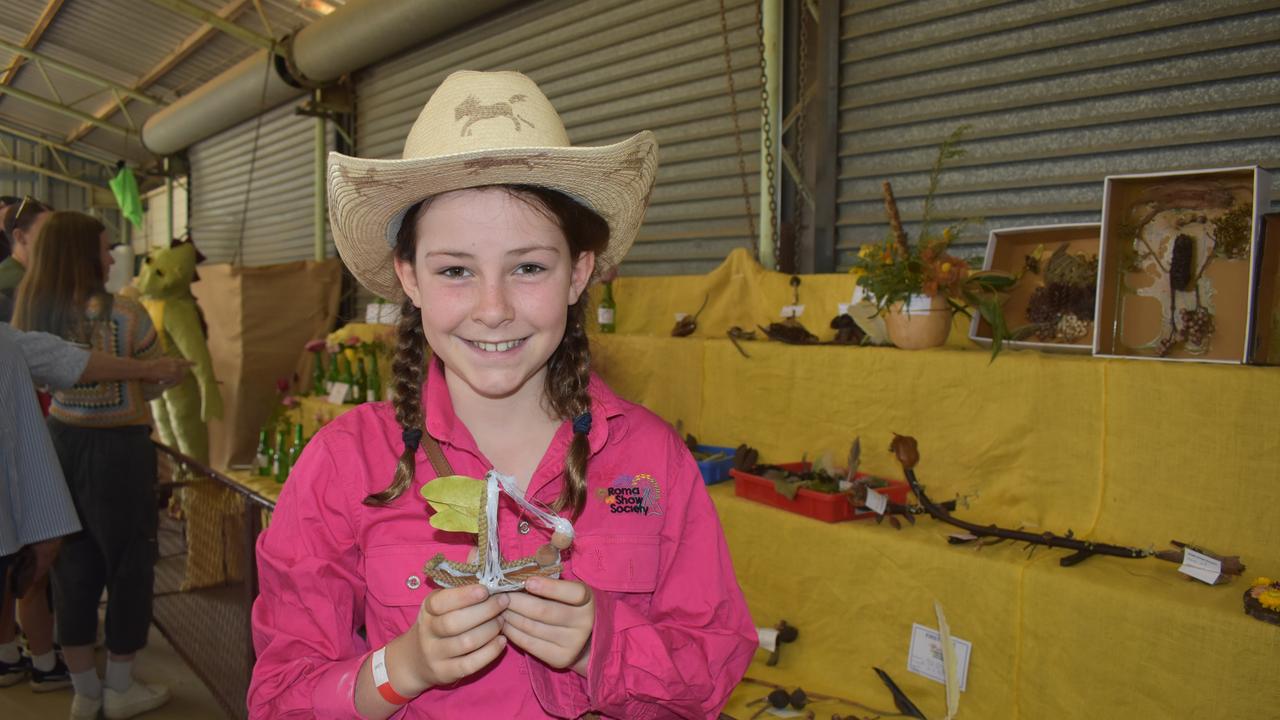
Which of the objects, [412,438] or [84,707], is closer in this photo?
[412,438]

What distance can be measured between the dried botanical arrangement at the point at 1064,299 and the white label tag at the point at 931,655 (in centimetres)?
105

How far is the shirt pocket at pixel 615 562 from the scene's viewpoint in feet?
4.03

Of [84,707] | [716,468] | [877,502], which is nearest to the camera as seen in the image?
[877,502]

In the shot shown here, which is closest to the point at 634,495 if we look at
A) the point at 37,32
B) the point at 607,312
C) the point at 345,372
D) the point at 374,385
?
the point at 607,312

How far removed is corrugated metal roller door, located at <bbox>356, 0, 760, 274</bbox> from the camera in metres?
4.39

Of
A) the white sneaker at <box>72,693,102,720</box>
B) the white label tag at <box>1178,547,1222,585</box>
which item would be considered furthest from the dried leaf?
the white sneaker at <box>72,693,102,720</box>

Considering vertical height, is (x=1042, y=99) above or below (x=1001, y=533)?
above

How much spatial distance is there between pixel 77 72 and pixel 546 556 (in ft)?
43.5

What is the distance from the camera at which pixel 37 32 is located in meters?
9.90

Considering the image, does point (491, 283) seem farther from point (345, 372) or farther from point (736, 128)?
point (345, 372)

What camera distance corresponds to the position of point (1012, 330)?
270cm

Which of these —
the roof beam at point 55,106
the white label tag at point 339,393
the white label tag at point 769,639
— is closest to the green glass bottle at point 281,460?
the white label tag at point 339,393

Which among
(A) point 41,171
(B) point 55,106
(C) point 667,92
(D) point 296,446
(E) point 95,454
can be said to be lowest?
(D) point 296,446

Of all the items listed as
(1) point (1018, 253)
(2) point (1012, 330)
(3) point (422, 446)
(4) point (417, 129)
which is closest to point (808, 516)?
(2) point (1012, 330)
